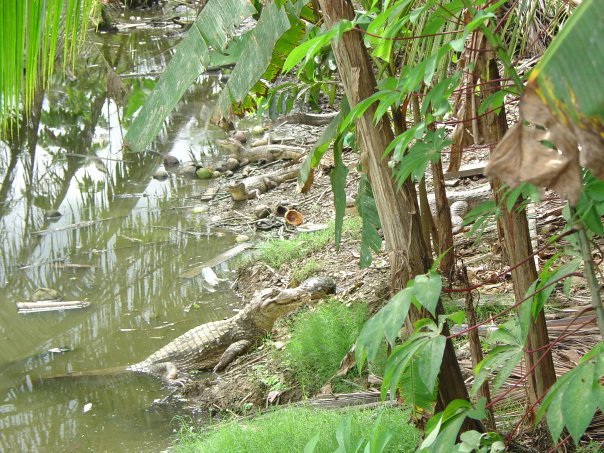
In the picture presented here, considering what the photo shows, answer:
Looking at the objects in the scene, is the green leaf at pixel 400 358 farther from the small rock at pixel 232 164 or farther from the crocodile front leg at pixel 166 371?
the small rock at pixel 232 164

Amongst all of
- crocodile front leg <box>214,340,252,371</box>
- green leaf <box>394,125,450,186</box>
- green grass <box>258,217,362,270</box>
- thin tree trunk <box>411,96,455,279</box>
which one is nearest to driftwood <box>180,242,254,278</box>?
green grass <box>258,217,362,270</box>

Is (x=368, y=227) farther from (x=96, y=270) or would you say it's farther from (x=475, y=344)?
(x=96, y=270)

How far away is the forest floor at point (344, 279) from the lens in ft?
9.52

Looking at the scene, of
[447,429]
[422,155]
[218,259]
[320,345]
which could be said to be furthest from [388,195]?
[218,259]

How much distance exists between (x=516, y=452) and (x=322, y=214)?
192 inches

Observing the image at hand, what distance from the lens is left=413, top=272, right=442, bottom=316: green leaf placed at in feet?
5.12

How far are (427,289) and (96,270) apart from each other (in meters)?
5.93

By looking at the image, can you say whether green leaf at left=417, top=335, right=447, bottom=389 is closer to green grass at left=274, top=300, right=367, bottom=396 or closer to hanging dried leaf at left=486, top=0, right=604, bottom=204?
hanging dried leaf at left=486, top=0, right=604, bottom=204

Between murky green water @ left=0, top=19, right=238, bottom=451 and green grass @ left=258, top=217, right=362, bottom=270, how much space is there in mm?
470

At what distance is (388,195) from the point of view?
7.29ft

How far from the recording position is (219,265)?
22.8 ft

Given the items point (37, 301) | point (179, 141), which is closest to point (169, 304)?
point (37, 301)

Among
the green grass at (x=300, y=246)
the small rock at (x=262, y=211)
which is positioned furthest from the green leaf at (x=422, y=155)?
the small rock at (x=262, y=211)

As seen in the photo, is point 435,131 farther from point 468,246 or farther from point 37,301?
point 37,301
